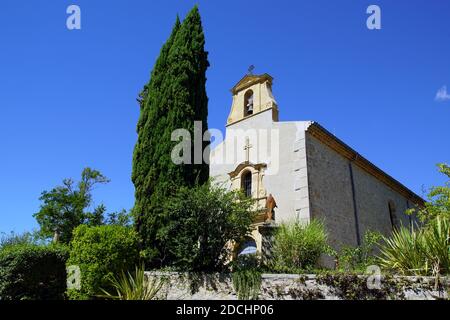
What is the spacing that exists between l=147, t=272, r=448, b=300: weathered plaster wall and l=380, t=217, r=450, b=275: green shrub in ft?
1.65

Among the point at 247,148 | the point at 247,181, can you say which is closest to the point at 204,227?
the point at 247,181

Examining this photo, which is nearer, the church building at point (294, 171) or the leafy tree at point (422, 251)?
the leafy tree at point (422, 251)

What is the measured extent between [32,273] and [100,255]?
1859mm

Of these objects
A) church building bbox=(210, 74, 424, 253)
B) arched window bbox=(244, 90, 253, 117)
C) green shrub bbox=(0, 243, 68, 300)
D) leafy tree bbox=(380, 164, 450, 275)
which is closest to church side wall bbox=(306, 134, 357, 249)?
church building bbox=(210, 74, 424, 253)

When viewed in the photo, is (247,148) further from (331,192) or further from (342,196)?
(342,196)

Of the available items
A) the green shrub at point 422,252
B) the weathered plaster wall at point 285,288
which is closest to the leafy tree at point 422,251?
the green shrub at point 422,252

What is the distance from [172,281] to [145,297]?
78 cm

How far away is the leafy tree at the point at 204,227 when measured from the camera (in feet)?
29.6

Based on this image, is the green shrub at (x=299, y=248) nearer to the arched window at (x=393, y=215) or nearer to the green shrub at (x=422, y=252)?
the green shrub at (x=422, y=252)

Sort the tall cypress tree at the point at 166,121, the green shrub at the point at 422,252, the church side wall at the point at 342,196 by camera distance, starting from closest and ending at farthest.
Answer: the green shrub at the point at 422,252 < the tall cypress tree at the point at 166,121 < the church side wall at the point at 342,196

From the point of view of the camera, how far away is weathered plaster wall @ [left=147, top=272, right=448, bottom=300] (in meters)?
7.05

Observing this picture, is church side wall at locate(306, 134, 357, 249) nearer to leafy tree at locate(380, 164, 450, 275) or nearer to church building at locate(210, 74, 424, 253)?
church building at locate(210, 74, 424, 253)

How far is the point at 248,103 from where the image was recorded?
700 inches

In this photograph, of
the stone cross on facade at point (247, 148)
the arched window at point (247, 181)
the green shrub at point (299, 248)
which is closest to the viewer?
the green shrub at point (299, 248)
